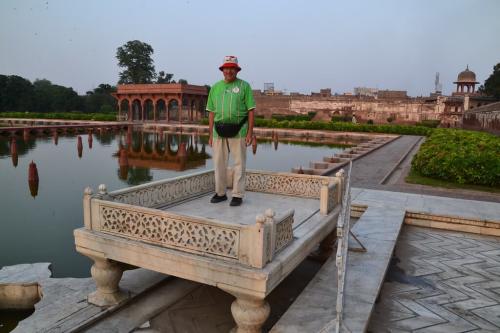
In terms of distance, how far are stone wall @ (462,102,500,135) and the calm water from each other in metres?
7.98

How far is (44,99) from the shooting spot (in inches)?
1747

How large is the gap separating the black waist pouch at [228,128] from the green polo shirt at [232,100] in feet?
0.12

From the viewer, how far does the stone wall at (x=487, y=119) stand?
1947cm

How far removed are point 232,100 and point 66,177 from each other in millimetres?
8828

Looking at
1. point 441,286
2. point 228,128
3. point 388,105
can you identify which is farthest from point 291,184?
point 388,105

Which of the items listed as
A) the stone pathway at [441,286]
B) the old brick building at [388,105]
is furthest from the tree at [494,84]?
the stone pathway at [441,286]

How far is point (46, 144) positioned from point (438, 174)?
18.4 m

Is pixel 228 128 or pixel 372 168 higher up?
pixel 228 128

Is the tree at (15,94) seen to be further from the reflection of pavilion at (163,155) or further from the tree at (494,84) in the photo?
the tree at (494,84)

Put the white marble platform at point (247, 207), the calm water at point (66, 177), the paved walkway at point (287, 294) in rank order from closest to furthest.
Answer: the paved walkway at point (287, 294), the white marble platform at point (247, 207), the calm water at point (66, 177)

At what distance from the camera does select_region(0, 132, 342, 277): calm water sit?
5.60 meters

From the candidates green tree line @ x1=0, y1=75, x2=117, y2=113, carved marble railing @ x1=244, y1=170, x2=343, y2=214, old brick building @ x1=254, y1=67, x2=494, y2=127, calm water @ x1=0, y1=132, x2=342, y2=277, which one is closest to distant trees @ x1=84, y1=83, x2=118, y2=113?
green tree line @ x1=0, y1=75, x2=117, y2=113

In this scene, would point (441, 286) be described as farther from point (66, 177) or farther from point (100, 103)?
point (100, 103)

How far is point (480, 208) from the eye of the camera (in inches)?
231
